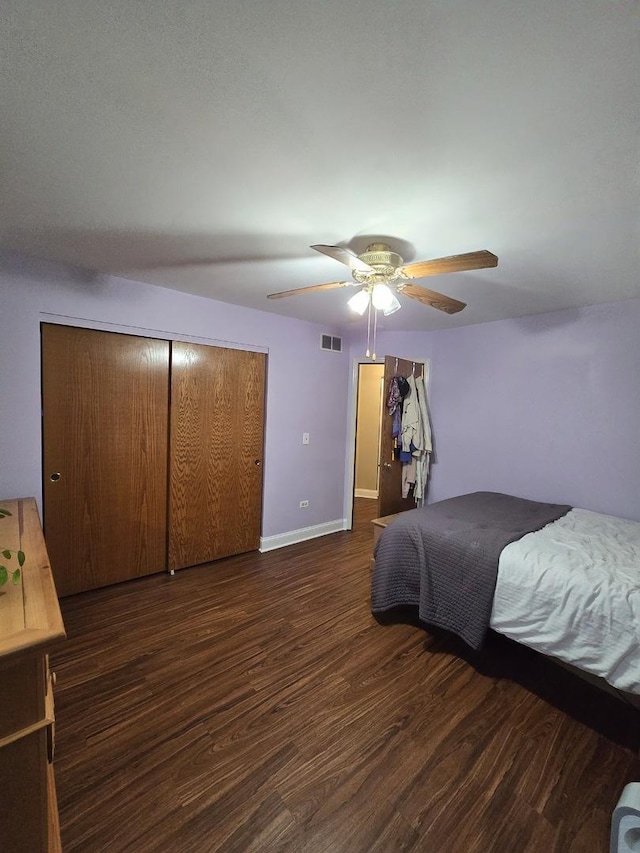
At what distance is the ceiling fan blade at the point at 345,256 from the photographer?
4.65 ft

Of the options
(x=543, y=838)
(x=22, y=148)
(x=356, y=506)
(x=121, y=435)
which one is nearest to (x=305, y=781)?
(x=543, y=838)

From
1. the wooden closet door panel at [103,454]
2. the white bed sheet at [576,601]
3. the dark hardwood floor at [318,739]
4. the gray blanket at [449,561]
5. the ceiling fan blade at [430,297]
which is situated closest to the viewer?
the dark hardwood floor at [318,739]

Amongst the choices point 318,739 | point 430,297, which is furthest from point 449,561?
point 430,297

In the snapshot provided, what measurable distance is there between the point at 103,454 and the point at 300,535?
2089 mm

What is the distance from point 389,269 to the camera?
1.72m

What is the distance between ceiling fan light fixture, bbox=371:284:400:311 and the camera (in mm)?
1775

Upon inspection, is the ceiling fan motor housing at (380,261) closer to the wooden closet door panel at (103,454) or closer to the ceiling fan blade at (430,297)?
the ceiling fan blade at (430,297)

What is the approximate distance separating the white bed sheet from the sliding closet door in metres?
2.26

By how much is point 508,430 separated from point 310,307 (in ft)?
7.31

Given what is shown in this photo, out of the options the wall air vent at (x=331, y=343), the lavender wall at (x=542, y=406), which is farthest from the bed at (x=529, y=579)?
the wall air vent at (x=331, y=343)

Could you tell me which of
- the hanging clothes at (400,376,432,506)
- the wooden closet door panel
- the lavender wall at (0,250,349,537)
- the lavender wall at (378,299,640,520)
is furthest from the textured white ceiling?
the hanging clothes at (400,376,432,506)

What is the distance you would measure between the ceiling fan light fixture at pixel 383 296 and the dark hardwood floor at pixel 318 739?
6.64ft

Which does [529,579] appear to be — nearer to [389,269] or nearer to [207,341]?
[389,269]

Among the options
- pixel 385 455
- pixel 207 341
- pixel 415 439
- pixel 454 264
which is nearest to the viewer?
pixel 454 264
